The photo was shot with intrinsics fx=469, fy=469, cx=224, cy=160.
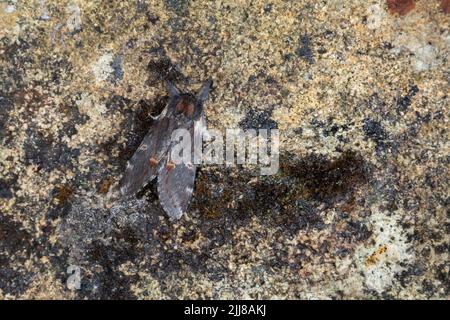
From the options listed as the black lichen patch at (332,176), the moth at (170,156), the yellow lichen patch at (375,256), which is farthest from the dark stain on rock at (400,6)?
the yellow lichen patch at (375,256)

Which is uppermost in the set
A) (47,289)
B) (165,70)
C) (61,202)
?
(165,70)

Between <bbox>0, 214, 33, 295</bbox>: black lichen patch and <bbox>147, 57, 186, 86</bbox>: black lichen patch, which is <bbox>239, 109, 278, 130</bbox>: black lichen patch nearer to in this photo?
<bbox>147, 57, 186, 86</bbox>: black lichen patch

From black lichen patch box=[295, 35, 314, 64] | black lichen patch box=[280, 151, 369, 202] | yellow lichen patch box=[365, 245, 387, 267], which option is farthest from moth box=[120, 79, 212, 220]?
yellow lichen patch box=[365, 245, 387, 267]

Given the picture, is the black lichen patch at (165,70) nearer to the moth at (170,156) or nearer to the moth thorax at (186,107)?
the moth at (170,156)

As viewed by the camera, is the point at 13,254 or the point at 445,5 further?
the point at 13,254

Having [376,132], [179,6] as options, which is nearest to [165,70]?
[179,6]

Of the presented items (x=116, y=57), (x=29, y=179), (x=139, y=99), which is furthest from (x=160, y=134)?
(x=29, y=179)

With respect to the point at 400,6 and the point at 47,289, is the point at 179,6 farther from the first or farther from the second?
the point at 47,289
